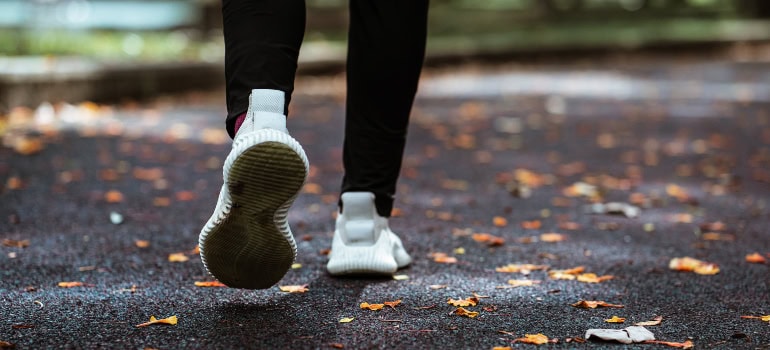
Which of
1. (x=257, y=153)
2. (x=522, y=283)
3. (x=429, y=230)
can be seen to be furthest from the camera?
(x=429, y=230)

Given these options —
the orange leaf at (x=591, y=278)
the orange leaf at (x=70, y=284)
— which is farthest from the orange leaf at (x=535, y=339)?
the orange leaf at (x=70, y=284)

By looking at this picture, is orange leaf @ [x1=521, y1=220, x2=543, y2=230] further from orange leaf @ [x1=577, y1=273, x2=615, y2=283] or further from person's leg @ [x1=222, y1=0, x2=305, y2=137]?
person's leg @ [x1=222, y1=0, x2=305, y2=137]

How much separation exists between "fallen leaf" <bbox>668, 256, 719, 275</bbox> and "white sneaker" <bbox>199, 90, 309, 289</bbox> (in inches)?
46.6

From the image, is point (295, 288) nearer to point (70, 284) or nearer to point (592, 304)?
point (70, 284)

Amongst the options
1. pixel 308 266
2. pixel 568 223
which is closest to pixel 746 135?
pixel 568 223

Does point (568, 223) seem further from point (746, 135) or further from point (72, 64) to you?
point (72, 64)

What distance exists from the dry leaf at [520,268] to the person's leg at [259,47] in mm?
926

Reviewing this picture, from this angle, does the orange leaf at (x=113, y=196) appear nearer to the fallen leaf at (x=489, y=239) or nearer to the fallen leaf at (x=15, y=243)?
the fallen leaf at (x=15, y=243)

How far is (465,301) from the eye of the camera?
240 centimetres

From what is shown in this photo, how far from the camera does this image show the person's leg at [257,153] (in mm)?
2002

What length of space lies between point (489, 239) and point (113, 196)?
1560mm

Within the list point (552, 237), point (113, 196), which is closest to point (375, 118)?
point (552, 237)

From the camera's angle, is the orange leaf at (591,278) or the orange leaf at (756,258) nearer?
the orange leaf at (591,278)

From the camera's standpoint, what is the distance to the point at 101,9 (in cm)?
1270
